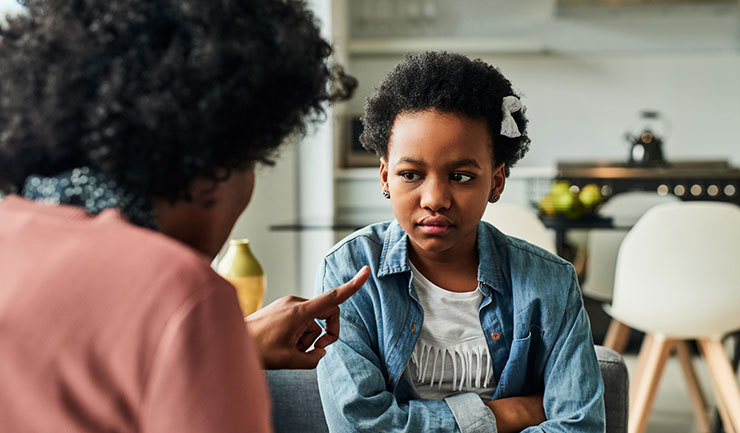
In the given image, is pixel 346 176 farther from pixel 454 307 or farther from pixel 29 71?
pixel 29 71

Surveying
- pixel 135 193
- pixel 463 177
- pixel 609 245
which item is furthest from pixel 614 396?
pixel 609 245

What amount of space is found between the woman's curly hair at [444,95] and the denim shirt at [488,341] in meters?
0.18

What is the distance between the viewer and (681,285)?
7.76 feet

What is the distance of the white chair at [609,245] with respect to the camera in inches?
127

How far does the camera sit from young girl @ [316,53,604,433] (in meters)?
1.16

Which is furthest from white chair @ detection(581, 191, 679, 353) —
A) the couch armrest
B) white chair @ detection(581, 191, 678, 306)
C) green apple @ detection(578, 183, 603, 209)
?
the couch armrest

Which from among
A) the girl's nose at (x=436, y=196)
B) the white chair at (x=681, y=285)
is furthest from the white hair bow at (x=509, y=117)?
the white chair at (x=681, y=285)

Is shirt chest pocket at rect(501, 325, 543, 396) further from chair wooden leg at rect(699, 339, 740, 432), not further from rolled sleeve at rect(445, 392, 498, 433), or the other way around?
chair wooden leg at rect(699, 339, 740, 432)

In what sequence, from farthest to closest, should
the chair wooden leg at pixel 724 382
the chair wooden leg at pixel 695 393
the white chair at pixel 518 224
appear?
the chair wooden leg at pixel 695 393, the chair wooden leg at pixel 724 382, the white chair at pixel 518 224

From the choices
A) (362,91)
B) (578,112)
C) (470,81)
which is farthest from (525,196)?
(470,81)

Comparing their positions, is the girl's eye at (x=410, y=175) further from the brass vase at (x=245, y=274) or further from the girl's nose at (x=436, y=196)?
the brass vase at (x=245, y=274)

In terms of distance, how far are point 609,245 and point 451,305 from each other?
245cm

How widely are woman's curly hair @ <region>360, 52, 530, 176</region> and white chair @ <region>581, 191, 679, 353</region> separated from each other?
180 centimetres

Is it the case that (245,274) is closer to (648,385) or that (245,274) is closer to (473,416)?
(473,416)
